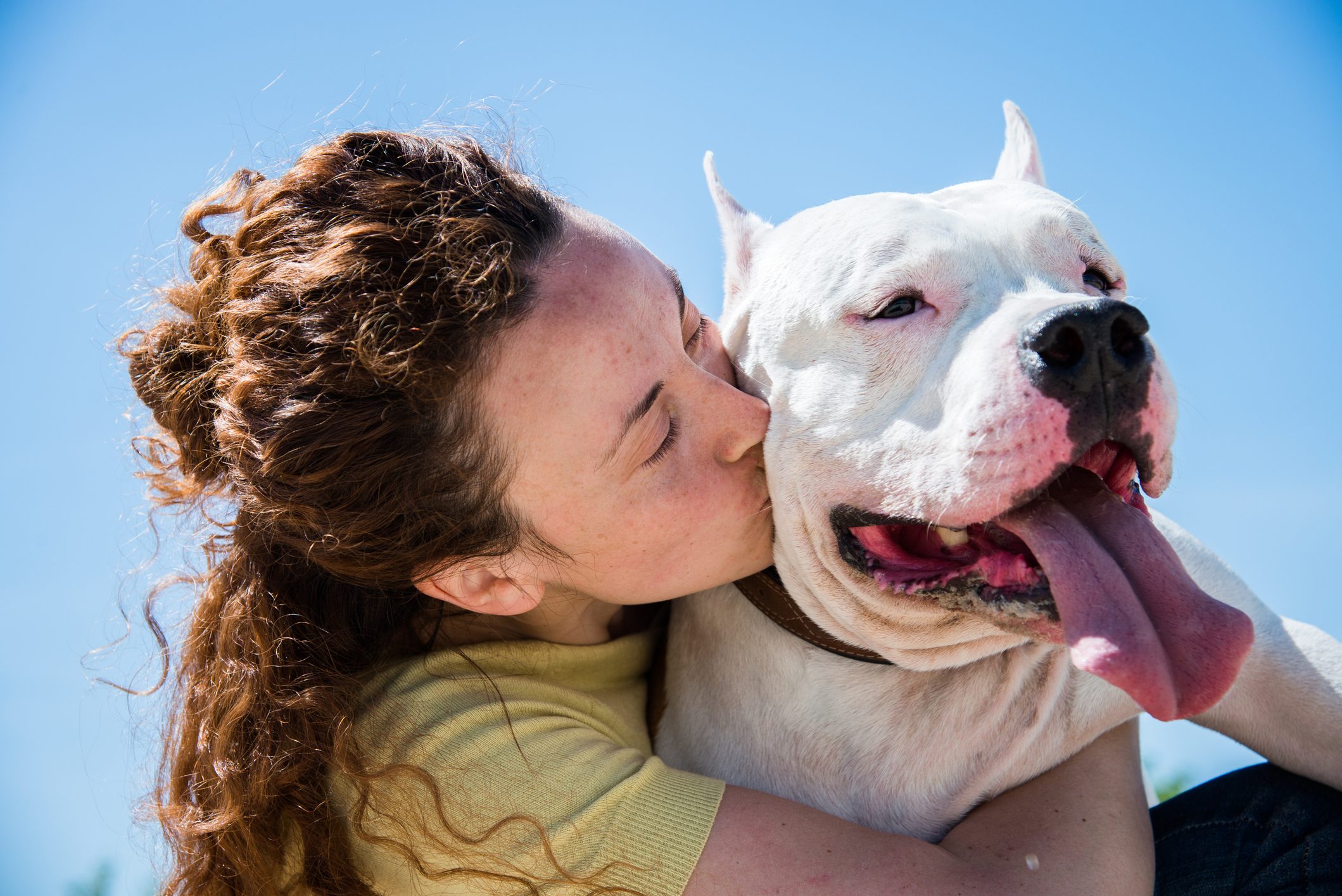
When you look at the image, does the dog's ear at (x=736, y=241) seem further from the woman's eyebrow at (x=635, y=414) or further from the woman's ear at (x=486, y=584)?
the woman's ear at (x=486, y=584)

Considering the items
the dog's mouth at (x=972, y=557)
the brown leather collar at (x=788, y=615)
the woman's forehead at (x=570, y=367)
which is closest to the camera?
the dog's mouth at (x=972, y=557)

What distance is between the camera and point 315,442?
87.5 inches

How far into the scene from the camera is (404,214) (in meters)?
2.35

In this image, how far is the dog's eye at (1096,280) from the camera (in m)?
2.46

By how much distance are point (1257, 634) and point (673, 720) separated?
1522mm

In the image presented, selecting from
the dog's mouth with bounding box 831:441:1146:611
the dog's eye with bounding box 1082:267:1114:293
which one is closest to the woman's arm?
the dog's mouth with bounding box 831:441:1146:611

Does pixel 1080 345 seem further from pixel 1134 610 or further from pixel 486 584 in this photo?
pixel 486 584

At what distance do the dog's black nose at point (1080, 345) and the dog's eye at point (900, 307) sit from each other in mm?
389

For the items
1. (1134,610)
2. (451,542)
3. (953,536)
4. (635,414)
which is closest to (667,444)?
(635,414)

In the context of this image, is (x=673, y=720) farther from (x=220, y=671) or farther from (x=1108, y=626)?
(x=1108, y=626)

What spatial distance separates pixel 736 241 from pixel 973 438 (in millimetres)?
1234

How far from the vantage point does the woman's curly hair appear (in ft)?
7.30

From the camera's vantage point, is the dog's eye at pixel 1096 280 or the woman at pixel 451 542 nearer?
the woman at pixel 451 542

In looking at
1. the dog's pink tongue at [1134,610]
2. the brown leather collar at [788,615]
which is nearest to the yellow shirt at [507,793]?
the brown leather collar at [788,615]
